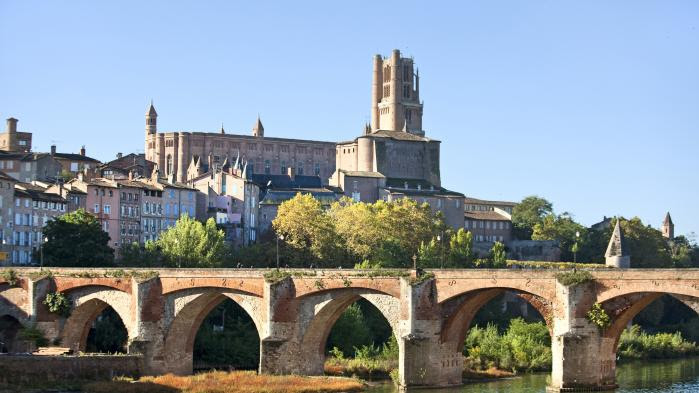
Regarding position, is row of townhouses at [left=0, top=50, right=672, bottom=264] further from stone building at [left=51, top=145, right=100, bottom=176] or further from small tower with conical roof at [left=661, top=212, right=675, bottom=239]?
small tower with conical roof at [left=661, top=212, right=675, bottom=239]

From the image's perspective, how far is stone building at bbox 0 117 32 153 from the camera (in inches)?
5732

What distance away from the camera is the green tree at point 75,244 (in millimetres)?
98812

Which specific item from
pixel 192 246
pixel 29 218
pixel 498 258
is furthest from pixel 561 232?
pixel 29 218

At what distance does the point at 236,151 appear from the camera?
17325 cm

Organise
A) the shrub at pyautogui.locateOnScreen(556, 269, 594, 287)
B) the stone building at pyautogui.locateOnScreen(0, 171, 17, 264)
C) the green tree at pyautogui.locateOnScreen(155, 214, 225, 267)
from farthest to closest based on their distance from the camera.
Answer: the green tree at pyautogui.locateOnScreen(155, 214, 225, 267)
the stone building at pyautogui.locateOnScreen(0, 171, 17, 264)
the shrub at pyautogui.locateOnScreen(556, 269, 594, 287)

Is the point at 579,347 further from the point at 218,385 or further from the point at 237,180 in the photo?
the point at 237,180

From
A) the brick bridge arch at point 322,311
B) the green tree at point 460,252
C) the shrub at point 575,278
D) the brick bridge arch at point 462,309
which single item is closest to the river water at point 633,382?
the brick bridge arch at point 462,309

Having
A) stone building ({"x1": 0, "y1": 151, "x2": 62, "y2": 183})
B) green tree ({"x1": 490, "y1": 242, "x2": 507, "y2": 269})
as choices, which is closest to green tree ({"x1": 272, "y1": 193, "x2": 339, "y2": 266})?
green tree ({"x1": 490, "y1": 242, "x2": 507, "y2": 269})

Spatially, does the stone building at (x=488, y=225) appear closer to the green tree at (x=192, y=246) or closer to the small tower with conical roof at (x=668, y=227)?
the small tower with conical roof at (x=668, y=227)

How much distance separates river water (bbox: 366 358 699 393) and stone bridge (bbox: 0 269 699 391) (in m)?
1.81

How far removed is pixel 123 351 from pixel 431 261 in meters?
32.3

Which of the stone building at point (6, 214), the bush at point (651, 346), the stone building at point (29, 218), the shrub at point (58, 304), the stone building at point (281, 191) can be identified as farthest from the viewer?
the stone building at point (281, 191)

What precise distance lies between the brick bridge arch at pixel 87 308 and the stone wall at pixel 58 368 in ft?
22.3

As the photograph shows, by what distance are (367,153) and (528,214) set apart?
812 inches
